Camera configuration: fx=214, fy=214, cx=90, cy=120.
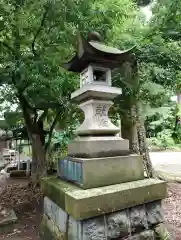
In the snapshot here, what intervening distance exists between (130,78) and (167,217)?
2837 millimetres

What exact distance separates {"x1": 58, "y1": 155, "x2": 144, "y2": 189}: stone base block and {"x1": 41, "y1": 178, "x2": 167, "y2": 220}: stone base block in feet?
0.23

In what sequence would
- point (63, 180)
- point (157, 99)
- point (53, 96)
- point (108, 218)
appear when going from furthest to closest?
point (157, 99)
point (53, 96)
point (63, 180)
point (108, 218)

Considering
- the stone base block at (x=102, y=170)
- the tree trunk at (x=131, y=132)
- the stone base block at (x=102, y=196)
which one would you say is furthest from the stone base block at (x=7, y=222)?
the tree trunk at (x=131, y=132)

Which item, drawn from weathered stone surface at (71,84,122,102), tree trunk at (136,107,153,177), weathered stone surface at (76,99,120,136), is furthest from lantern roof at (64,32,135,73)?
tree trunk at (136,107,153,177)

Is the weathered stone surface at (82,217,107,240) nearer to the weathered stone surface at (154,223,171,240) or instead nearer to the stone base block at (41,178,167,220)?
the stone base block at (41,178,167,220)

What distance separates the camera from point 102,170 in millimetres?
2461

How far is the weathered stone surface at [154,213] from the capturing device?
261 cm

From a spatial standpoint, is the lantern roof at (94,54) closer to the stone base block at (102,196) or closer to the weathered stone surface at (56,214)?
the stone base block at (102,196)

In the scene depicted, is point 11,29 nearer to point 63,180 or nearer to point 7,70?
point 7,70

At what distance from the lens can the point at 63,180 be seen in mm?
2852

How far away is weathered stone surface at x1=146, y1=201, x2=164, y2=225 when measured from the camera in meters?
2.61

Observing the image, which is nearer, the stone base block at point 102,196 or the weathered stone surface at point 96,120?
the stone base block at point 102,196

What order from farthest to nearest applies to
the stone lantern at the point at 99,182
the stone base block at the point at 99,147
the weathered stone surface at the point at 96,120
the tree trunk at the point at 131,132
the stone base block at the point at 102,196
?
1. the tree trunk at the point at 131,132
2. the weathered stone surface at the point at 96,120
3. the stone base block at the point at 99,147
4. the stone lantern at the point at 99,182
5. the stone base block at the point at 102,196

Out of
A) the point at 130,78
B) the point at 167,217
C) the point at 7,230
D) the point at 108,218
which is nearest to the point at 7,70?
the point at 130,78
